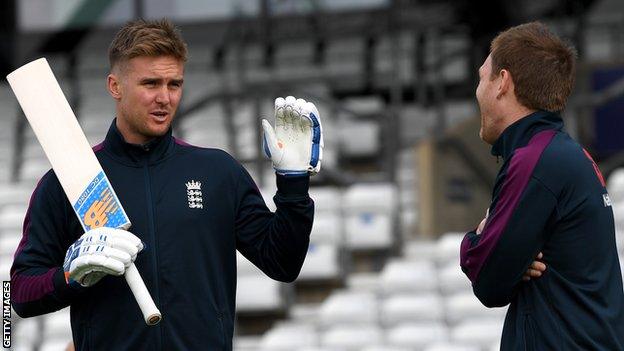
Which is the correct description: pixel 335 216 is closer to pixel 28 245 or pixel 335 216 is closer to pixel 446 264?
pixel 446 264

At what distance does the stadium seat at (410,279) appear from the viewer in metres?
8.10

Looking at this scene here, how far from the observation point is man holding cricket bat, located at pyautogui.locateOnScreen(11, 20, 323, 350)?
12.3ft

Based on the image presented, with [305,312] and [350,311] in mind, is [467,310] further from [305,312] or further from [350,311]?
→ [305,312]

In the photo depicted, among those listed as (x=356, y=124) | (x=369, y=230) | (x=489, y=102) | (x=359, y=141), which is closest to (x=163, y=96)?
(x=489, y=102)

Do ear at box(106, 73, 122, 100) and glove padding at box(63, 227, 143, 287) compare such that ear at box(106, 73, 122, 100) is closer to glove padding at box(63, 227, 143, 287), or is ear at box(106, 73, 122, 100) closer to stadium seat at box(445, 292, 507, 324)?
glove padding at box(63, 227, 143, 287)

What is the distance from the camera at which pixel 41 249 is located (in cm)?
383

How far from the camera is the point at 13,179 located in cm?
1043

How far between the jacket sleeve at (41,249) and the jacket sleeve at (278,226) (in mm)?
444

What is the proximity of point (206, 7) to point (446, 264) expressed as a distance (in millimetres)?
4578

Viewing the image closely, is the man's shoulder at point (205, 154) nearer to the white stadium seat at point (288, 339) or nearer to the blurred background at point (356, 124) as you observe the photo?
the blurred background at point (356, 124)

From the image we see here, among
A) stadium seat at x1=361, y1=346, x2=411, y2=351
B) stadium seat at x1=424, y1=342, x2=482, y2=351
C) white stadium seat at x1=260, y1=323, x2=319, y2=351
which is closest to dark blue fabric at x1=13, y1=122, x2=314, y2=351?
stadium seat at x1=424, y1=342, x2=482, y2=351

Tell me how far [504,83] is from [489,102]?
0.24 ft

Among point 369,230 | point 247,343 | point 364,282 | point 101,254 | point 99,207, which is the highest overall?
point 99,207

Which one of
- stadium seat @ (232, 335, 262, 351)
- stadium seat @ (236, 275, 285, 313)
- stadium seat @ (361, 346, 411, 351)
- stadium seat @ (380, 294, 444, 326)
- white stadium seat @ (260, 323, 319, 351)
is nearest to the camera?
stadium seat @ (361, 346, 411, 351)
